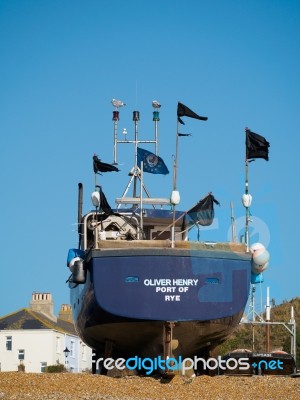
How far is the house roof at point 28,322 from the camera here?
5812cm

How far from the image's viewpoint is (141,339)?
2216cm

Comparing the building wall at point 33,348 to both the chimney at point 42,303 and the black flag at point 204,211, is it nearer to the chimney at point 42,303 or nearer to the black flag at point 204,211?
the chimney at point 42,303

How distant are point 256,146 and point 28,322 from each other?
3621cm

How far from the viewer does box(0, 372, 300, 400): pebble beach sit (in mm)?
18562

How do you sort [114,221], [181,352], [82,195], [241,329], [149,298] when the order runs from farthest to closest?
1. [241,329]
2. [82,195]
3. [114,221]
4. [181,352]
5. [149,298]

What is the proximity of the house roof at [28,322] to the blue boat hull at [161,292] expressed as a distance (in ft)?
119

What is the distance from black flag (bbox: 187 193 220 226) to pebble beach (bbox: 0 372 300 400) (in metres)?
4.53

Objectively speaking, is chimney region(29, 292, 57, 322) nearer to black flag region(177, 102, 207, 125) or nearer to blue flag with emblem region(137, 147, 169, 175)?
blue flag with emblem region(137, 147, 169, 175)

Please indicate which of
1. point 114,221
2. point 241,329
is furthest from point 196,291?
point 241,329

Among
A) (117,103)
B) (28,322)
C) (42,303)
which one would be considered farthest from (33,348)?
(117,103)

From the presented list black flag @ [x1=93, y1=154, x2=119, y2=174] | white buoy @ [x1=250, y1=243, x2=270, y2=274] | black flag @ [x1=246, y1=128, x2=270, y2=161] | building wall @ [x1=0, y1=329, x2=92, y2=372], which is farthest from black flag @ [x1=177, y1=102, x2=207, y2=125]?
building wall @ [x1=0, y1=329, x2=92, y2=372]

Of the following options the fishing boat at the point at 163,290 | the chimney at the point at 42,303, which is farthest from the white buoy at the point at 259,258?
the chimney at the point at 42,303

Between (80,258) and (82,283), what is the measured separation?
2.69 ft

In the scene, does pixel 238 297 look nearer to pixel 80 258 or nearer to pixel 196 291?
pixel 196 291
